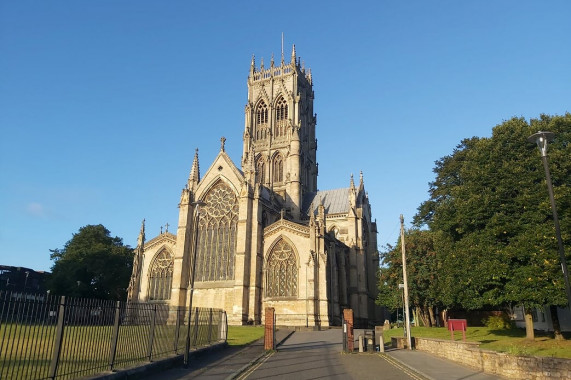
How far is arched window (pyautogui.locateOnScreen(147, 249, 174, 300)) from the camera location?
48.6 meters

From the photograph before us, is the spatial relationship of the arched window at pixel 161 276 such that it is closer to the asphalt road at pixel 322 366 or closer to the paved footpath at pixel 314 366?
the paved footpath at pixel 314 366

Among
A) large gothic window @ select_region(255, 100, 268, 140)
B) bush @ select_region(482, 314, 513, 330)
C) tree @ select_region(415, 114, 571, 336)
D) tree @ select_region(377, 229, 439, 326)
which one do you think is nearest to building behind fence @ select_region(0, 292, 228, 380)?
tree @ select_region(415, 114, 571, 336)

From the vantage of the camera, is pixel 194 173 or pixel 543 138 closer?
pixel 543 138

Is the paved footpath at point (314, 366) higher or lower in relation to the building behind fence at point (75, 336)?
lower

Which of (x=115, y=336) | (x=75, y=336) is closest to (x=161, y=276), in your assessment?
(x=115, y=336)

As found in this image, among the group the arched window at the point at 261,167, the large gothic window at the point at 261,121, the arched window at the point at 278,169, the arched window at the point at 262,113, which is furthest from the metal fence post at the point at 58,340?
the arched window at the point at 262,113

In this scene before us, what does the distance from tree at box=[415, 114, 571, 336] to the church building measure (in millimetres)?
16378

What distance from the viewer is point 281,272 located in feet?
143

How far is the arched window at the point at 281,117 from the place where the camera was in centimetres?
6625

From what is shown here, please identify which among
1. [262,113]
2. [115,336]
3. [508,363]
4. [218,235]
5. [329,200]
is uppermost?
[262,113]

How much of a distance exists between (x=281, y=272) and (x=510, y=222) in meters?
24.3

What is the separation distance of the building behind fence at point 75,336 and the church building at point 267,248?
692 inches

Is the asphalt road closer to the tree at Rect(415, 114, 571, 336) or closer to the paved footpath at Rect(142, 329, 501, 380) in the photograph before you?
the paved footpath at Rect(142, 329, 501, 380)

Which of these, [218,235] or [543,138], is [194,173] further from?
[543,138]
